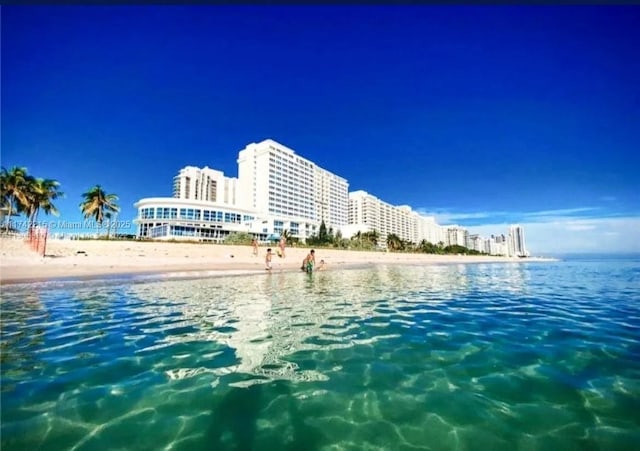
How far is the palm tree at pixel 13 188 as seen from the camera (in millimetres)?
38656

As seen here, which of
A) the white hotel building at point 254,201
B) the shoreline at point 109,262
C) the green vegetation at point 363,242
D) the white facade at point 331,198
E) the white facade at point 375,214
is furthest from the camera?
the white facade at point 375,214

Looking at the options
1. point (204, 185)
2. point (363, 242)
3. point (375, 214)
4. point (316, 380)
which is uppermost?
point (204, 185)

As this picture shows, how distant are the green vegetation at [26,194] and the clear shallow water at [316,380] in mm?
43784

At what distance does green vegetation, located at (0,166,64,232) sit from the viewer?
38.9m

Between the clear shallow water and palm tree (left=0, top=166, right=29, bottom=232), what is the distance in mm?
43670

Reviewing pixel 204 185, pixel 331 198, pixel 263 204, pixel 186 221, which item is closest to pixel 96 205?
pixel 186 221

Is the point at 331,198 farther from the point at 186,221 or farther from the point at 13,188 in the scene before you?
the point at 13,188

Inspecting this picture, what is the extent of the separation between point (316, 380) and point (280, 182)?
393 feet

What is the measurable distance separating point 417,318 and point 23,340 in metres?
9.50

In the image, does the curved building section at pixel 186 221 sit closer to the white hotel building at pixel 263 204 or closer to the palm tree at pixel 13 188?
the white hotel building at pixel 263 204

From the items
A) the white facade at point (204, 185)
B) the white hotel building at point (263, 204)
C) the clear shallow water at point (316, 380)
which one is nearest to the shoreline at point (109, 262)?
the clear shallow water at point (316, 380)

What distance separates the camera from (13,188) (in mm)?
39281

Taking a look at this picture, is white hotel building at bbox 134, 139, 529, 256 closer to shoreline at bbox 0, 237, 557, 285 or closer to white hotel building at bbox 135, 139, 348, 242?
white hotel building at bbox 135, 139, 348, 242

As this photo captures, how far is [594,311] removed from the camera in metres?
10.2
